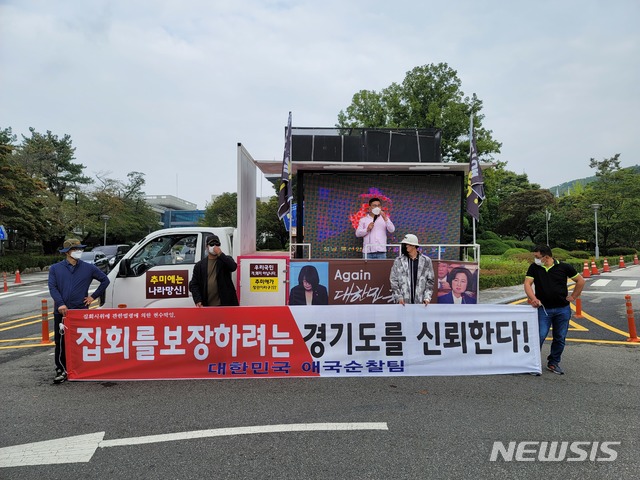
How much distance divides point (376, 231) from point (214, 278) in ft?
11.9

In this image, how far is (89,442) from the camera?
3771 mm

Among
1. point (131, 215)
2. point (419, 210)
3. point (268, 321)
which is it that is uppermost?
point (131, 215)

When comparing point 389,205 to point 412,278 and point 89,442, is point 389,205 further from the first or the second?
point 89,442

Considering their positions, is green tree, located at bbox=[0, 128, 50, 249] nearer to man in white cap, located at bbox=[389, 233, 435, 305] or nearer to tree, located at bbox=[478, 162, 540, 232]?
man in white cap, located at bbox=[389, 233, 435, 305]

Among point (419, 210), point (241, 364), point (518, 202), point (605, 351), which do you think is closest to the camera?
point (241, 364)

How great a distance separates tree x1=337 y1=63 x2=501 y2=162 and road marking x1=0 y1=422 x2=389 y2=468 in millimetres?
29929

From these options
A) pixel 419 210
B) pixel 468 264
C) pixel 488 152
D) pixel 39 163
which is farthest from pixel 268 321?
pixel 39 163

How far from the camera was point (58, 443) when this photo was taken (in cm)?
377

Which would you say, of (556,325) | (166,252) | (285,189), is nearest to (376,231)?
(285,189)

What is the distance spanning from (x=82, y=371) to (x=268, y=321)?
2.55 meters

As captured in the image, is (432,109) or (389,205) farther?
(432,109)

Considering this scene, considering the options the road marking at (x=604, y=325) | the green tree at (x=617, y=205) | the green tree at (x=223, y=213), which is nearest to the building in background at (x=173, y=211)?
the green tree at (x=223, y=213)

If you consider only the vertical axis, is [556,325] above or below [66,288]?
below

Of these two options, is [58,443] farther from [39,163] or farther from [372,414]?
[39,163]
